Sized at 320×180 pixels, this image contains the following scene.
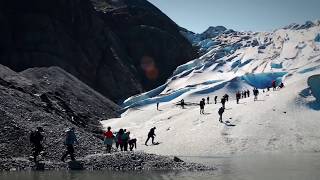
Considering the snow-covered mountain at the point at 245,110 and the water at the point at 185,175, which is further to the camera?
the snow-covered mountain at the point at 245,110

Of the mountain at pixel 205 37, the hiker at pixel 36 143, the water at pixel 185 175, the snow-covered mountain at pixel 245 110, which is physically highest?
the mountain at pixel 205 37

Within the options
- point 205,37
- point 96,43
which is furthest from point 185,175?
point 205,37

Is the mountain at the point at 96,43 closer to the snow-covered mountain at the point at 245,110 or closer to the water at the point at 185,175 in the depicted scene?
the snow-covered mountain at the point at 245,110

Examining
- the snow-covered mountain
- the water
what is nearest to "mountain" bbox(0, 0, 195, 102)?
the snow-covered mountain

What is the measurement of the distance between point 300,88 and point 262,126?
13558mm

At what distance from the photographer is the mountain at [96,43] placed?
322 feet

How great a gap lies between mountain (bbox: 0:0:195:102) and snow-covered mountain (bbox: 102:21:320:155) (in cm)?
928

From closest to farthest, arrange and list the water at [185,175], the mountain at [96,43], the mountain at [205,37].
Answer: the water at [185,175] < the mountain at [96,43] < the mountain at [205,37]

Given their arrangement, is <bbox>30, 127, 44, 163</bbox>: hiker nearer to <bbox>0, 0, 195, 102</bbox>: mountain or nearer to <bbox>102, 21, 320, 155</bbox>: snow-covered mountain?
<bbox>102, 21, 320, 155</bbox>: snow-covered mountain

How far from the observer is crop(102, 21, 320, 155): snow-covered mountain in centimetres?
→ 4375

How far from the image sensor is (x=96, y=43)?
110 metres

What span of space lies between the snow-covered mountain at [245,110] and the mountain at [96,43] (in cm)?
928

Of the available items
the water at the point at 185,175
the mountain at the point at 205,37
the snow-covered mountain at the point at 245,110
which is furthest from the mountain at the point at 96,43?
the water at the point at 185,175

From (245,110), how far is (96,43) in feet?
208
